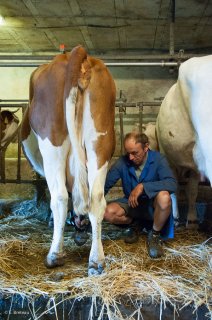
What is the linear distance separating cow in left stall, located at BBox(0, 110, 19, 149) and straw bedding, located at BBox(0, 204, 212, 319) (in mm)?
1920

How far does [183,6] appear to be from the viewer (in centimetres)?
566

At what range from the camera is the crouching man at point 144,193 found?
11.1 ft

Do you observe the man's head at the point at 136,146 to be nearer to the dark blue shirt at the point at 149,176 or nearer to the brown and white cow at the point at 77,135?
the dark blue shirt at the point at 149,176

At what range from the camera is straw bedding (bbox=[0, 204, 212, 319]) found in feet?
8.10

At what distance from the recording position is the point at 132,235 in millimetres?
3787

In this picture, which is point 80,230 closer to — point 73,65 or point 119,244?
point 119,244

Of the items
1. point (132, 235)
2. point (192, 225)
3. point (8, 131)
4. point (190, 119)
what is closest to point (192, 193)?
point (192, 225)

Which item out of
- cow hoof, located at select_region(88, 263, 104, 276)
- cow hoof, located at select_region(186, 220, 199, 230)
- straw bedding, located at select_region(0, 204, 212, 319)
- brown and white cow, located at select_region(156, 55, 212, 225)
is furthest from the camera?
cow hoof, located at select_region(186, 220, 199, 230)

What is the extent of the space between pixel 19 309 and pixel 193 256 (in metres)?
1.62

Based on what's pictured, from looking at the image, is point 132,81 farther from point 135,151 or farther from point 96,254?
point 96,254

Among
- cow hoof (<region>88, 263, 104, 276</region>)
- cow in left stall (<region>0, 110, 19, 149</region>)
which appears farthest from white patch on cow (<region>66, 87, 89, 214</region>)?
cow in left stall (<region>0, 110, 19, 149</region>)

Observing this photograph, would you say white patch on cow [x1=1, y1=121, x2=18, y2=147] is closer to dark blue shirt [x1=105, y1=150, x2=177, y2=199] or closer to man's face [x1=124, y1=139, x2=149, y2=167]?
dark blue shirt [x1=105, y1=150, x2=177, y2=199]

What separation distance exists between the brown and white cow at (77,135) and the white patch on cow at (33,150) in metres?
0.97

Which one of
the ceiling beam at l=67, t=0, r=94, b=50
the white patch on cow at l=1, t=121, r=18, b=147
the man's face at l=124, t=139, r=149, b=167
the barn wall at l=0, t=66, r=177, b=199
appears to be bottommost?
the man's face at l=124, t=139, r=149, b=167
